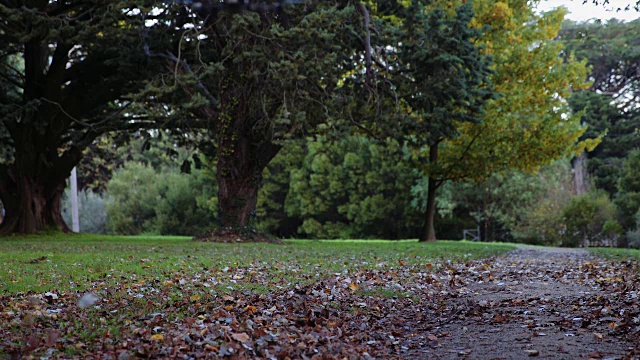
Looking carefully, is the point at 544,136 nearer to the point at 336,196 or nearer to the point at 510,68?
the point at 510,68

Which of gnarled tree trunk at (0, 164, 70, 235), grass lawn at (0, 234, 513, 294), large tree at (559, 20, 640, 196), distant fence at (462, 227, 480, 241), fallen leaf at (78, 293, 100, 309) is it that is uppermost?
large tree at (559, 20, 640, 196)

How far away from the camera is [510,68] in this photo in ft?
82.7

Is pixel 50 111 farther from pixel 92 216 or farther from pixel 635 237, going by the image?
pixel 92 216

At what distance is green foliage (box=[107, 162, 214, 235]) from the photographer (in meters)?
56.9

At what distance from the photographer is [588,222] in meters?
34.4

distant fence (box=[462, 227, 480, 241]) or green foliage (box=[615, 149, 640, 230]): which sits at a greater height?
green foliage (box=[615, 149, 640, 230])

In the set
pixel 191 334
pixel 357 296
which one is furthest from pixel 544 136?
pixel 191 334

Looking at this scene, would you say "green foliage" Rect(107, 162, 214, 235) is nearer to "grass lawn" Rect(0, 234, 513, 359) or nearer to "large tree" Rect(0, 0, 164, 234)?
"large tree" Rect(0, 0, 164, 234)

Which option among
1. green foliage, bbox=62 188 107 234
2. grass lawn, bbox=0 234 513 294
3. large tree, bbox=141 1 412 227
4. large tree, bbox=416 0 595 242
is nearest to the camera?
grass lawn, bbox=0 234 513 294

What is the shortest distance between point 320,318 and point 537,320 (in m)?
2.52

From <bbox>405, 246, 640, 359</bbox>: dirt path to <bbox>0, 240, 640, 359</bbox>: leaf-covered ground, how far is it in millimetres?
17

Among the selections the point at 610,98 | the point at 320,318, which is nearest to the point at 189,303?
the point at 320,318

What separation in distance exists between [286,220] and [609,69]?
28.2m

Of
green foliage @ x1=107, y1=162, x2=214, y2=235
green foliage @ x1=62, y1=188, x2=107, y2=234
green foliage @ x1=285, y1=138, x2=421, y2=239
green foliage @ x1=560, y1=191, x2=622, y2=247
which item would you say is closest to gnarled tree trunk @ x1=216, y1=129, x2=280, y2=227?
green foliage @ x1=560, y1=191, x2=622, y2=247
